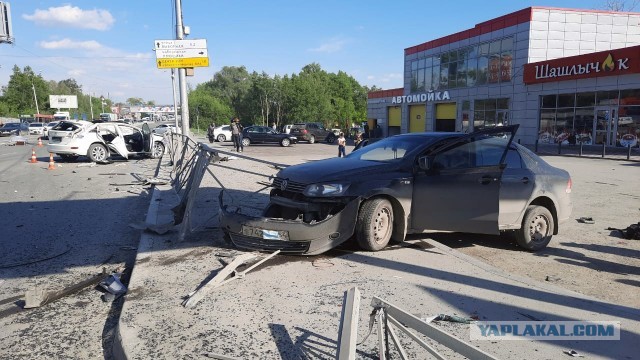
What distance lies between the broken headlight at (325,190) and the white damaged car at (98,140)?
14.6m

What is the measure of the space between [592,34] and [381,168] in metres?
32.1

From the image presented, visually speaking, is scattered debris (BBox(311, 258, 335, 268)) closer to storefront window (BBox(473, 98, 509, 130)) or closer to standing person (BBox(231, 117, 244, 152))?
standing person (BBox(231, 117, 244, 152))

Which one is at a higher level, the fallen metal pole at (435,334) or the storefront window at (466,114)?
the storefront window at (466,114)

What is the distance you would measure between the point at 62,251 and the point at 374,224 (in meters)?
4.13

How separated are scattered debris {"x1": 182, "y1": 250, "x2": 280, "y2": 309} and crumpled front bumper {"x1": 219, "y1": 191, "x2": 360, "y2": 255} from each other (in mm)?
168

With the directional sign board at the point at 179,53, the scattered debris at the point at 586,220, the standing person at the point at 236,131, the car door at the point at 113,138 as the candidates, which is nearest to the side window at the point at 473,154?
the scattered debris at the point at 586,220

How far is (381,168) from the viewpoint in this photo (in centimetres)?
566

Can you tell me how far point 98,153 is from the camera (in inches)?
687

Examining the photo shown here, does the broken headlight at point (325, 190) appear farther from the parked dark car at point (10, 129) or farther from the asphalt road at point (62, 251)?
the parked dark car at point (10, 129)

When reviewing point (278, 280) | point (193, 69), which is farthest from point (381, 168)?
point (193, 69)

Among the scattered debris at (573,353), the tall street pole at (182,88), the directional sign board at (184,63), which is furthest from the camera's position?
the directional sign board at (184,63)

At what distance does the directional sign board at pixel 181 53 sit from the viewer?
1753 centimetres

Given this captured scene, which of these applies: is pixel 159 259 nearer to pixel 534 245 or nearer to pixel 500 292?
pixel 500 292

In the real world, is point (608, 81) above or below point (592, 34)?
below
